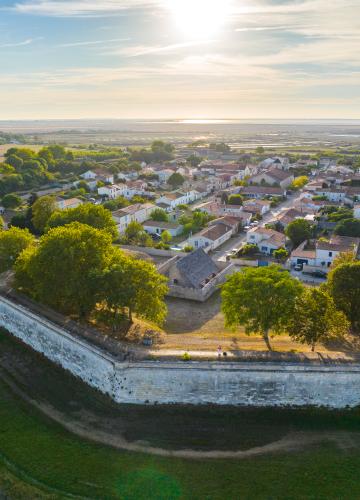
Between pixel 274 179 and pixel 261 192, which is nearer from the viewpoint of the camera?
pixel 261 192

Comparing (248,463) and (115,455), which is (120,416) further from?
(248,463)

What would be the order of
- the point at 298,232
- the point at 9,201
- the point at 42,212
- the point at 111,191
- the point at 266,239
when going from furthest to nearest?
the point at 111,191 < the point at 9,201 < the point at 42,212 < the point at 298,232 < the point at 266,239

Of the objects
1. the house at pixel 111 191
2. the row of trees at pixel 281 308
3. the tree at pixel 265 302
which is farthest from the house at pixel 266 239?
the house at pixel 111 191

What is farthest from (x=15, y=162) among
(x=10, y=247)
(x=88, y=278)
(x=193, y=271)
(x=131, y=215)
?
(x=88, y=278)

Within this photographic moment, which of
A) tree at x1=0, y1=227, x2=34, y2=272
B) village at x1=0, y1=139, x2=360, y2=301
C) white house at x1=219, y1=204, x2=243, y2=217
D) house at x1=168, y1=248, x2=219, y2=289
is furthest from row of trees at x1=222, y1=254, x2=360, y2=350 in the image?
white house at x1=219, y1=204, x2=243, y2=217

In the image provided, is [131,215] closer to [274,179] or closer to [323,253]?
[323,253]

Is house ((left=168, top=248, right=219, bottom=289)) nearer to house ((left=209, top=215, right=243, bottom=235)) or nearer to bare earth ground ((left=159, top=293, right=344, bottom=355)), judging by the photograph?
bare earth ground ((left=159, top=293, right=344, bottom=355))
